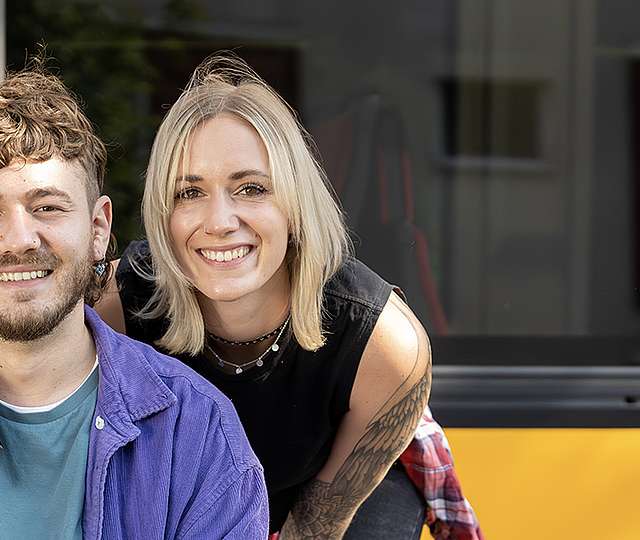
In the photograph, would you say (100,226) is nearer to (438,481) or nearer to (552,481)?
(438,481)

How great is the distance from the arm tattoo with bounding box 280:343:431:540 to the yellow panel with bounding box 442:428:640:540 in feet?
1.38

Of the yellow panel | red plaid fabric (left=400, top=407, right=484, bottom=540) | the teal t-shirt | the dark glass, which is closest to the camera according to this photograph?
the teal t-shirt

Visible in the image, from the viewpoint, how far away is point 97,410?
1.74 metres

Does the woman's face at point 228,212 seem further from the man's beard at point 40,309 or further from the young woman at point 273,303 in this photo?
the man's beard at point 40,309

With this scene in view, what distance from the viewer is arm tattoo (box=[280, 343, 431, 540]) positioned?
2.25 meters

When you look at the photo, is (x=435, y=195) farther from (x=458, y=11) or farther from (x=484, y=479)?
(x=484, y=479)

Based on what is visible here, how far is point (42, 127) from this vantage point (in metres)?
1.79

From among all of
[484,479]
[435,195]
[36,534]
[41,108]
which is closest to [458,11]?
[435,195]

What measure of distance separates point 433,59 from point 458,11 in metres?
0.13

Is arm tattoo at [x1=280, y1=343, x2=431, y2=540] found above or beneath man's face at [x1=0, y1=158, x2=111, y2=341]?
beneath

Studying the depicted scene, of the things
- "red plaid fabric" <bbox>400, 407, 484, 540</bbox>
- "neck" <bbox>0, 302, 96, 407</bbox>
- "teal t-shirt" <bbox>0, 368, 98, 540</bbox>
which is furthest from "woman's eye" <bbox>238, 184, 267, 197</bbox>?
"red plaid fabric" <bbox>400, 407, 484, 540</bbox>

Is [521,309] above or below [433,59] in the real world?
below

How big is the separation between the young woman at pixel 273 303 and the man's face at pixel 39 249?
326 millimetres

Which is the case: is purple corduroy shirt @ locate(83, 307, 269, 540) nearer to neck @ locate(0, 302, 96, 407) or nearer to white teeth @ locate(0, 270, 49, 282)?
neck @ locate(0, 302, 96, 407)
